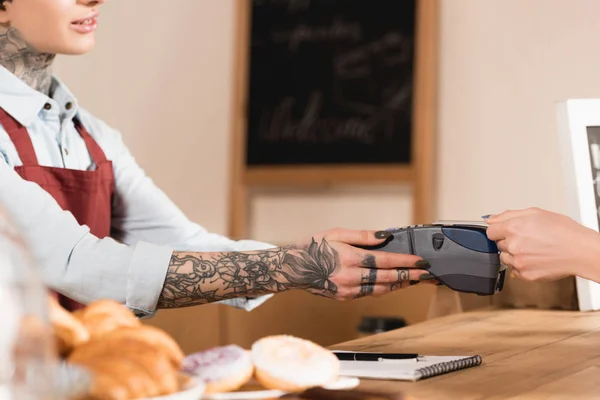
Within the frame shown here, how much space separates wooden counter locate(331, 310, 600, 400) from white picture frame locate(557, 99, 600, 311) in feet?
0.19

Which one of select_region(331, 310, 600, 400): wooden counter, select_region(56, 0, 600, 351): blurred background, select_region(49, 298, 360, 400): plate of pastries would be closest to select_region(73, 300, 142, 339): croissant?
select_region(49, 298, 360, 400): plate of pastries

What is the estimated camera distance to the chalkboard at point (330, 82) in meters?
2.90

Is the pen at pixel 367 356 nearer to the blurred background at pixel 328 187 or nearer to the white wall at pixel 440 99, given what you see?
the blurred background at pixel 328 187

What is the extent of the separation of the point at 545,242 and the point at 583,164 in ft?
1.83

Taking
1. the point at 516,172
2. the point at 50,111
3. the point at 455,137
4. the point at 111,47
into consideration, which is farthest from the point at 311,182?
the point at 50,111

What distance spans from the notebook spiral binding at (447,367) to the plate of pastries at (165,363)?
0.15 m

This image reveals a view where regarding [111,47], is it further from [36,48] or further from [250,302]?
[250,302]

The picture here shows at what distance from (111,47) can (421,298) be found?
1569 mm

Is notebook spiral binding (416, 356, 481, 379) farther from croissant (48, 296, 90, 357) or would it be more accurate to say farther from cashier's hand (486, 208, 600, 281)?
croissant (48, 296, 90, 357)

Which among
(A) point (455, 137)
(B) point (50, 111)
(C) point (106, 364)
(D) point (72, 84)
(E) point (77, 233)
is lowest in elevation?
(C) point (106, 364)

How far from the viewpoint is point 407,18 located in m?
2.89

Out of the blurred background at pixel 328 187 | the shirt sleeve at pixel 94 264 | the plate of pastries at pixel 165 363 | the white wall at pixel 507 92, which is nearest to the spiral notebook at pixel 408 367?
the plate of pastries at pixel 165 363

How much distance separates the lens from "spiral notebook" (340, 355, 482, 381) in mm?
980

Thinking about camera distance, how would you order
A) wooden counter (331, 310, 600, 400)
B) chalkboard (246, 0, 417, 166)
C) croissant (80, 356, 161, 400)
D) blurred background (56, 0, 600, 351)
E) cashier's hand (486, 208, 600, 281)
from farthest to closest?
chalkboard (246, 0, 417, 166)
blurred background (56, 0, 600, 351)
cashier's hand (486, 208, 600, 281)
wooden counter (331, 310, 600, 400)
croissant (80, 356, 161, 400)
